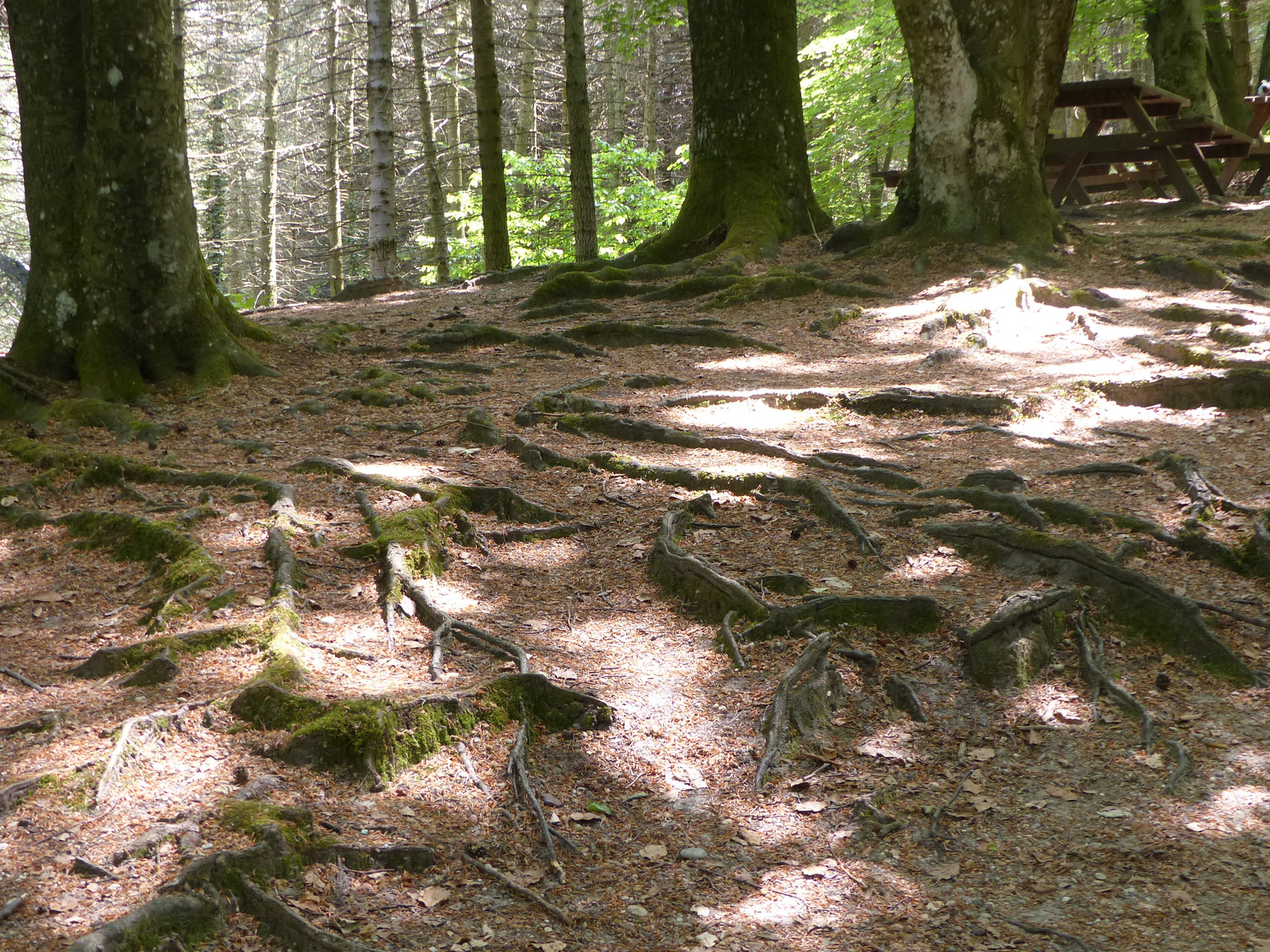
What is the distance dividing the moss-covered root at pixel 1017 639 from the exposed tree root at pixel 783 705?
0.60 m

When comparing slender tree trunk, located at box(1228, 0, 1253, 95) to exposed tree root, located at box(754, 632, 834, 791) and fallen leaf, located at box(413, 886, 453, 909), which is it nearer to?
exposed tree root, located at box(754, 632, 834, 791)

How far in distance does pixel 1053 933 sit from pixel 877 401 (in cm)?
483

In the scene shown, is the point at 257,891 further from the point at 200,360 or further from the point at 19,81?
the point at 19,81

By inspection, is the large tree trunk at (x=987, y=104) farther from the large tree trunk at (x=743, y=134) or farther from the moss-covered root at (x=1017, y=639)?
the moss-covered root at (x=1017, y=639)

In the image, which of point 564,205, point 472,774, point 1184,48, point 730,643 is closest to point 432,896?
point 472,774

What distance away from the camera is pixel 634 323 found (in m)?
9.71

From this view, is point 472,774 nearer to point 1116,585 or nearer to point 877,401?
point 1116,585

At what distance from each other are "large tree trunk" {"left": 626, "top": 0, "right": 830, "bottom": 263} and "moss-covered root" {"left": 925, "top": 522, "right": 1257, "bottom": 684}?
7.46 metres

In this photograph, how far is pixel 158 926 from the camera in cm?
251

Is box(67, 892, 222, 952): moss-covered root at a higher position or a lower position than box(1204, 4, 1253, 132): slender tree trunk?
lower

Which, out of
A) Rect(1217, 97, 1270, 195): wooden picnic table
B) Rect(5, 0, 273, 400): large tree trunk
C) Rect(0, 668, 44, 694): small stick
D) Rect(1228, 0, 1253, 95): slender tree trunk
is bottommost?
Rect(0, 668, 44, 694): small stick

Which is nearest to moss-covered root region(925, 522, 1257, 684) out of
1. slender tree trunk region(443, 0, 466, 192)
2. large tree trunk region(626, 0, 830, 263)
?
large tree trunk region(626, 0, 830, 263)

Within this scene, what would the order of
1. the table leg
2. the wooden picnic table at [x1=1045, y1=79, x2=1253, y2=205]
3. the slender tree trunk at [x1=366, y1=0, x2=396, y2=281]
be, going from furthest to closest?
the slender tree trunk at [x1=366, y1=0, x2=396, y2=281], the table leg, the wooden picnic table at [x1=1045, y1=79, x2=1253, y2=205]

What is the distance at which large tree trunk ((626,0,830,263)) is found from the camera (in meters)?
11.9
